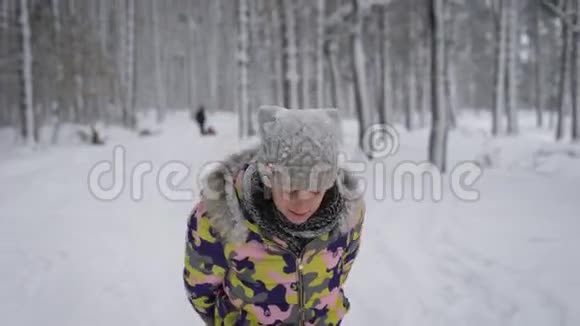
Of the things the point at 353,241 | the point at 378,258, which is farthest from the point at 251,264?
the point at 378,258

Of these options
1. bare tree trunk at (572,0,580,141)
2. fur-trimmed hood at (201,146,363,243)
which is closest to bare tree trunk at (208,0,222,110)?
bare tree trunk at (572,0,580,141)

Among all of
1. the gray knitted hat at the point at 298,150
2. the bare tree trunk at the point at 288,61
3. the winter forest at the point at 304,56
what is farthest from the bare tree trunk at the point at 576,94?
the gray knitted hat at the point at 298,150

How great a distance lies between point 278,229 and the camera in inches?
61.6

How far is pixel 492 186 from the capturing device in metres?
7.76

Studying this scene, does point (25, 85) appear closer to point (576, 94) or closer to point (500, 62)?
point (500, 62)

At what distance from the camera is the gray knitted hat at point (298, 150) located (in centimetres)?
145

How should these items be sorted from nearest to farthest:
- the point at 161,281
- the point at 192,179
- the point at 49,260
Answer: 1. the point at 161,281
2. the point at 49,260
3. the point at 192,179

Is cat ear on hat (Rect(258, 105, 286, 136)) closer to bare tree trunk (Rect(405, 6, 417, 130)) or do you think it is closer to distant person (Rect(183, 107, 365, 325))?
distant person (Rect(183, 107, 365, 325))

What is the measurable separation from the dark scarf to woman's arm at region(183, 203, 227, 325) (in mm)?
180

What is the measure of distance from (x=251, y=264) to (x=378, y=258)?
3.39 m

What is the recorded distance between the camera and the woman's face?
4.79ft

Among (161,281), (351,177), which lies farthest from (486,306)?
(161,281)

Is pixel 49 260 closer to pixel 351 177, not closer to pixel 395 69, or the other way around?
pixel 351 177

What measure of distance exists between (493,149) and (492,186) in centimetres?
382
